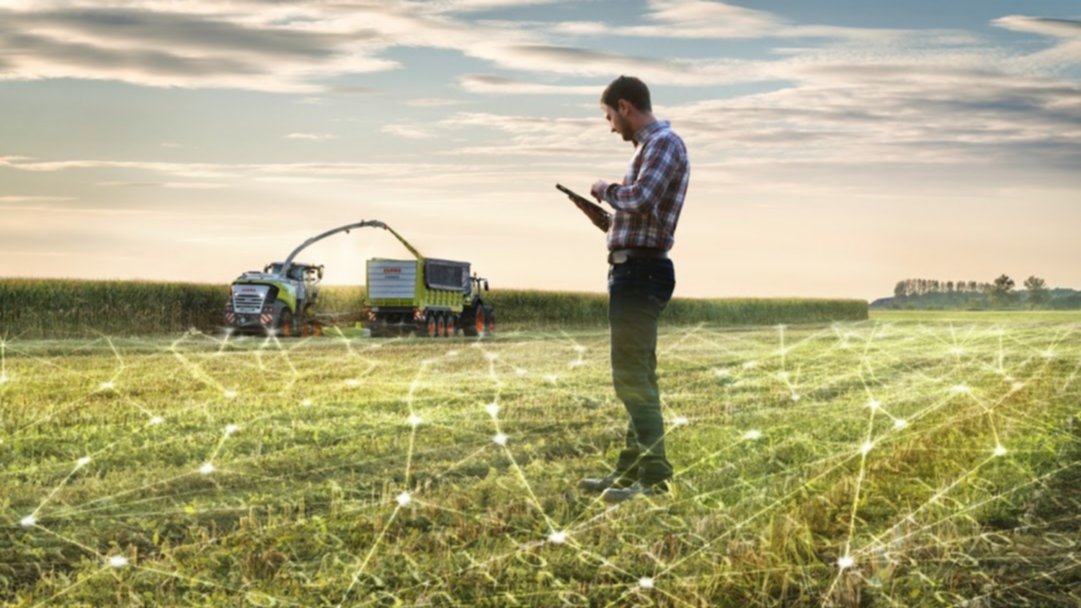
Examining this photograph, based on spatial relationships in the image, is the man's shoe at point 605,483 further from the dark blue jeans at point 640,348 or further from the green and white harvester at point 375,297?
the green and white harvester at point 375,297

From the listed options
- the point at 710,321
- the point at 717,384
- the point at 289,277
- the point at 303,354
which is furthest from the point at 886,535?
the point at 710,321

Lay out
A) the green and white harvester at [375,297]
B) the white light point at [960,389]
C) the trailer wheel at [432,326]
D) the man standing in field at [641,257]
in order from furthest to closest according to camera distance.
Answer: the trailer wheel at [432,326] < the green and white harvester at [375,297] < the white light point at [960,389] < the man standing in field at [641,257]

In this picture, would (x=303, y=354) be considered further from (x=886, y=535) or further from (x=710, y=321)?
(x=710, y=321)

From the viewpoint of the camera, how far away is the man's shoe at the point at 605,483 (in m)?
6.86

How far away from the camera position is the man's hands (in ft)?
21.4

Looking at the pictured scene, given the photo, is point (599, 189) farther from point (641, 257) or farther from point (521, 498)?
point (521, 498)

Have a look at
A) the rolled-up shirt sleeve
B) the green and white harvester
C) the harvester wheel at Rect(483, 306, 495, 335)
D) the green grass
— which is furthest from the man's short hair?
the harvester wheel at Rect(483, 306, 495, 335)

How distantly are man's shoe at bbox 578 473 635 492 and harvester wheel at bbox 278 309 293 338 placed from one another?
23.8 meters

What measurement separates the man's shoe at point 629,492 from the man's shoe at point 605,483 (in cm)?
9

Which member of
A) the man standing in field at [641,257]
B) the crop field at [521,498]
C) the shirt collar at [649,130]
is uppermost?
the shirt collar at [649,130]

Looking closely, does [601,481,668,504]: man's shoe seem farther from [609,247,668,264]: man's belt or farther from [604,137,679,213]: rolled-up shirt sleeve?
[604,137,679,213]: rolled-up shirt sleeve

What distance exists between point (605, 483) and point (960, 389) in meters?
7.90

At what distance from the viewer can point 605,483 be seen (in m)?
6.87

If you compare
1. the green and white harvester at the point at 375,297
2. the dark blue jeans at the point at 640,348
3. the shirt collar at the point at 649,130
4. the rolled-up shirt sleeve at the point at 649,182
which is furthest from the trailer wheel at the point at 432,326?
the rolled-up shirt sleeve at the point at 649,182
